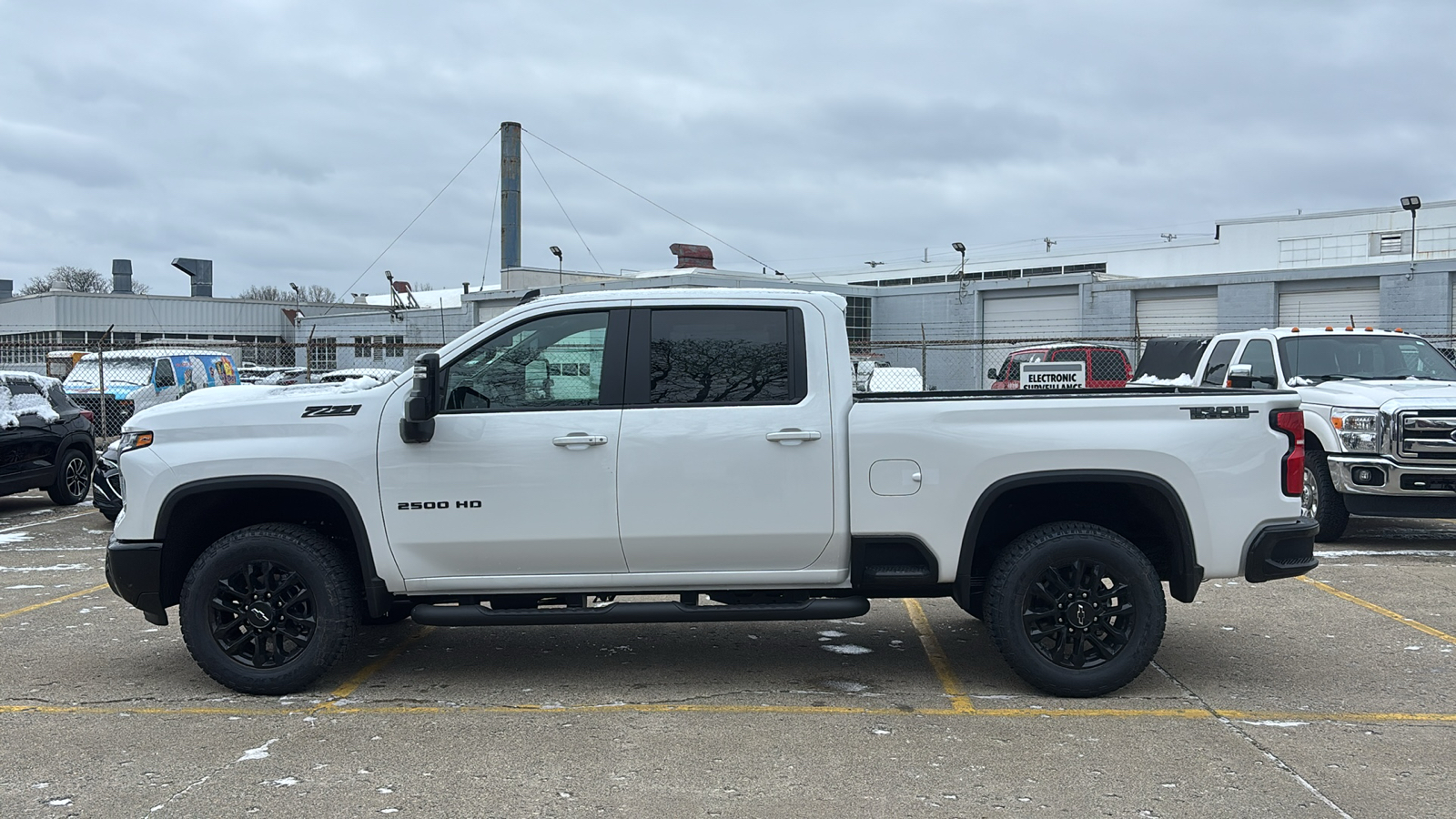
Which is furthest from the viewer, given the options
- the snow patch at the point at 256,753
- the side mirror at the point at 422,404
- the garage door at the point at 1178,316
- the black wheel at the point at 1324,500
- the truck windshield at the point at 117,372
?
the garage door at the point at 1178,316

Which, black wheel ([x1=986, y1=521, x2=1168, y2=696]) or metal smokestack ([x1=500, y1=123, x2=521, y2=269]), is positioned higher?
metal smokestack ([x1=500, y1=123, x2=521, y2=269])

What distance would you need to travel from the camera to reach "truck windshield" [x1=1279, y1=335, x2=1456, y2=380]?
10594 millimetres

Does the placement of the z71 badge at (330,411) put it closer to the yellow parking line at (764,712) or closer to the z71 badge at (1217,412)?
the yellow parking line at (764,712)

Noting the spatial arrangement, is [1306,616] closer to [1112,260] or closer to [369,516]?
[369,516]

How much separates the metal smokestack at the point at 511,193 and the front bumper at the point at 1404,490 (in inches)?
1699

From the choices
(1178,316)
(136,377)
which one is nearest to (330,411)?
(136,377)

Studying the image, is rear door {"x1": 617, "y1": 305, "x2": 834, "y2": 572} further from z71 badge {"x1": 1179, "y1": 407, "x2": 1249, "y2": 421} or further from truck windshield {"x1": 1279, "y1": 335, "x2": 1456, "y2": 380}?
truck windshield {"x1": 1279, "y1": 335, "x2": 1456, "y2": 380}

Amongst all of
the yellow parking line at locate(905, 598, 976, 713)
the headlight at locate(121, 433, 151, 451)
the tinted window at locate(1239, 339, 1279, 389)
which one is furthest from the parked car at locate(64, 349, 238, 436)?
the tinted window at locate(1239, 339, 1279, 389)

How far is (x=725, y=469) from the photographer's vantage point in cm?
540

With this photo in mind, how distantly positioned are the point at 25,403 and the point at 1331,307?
29.7 m

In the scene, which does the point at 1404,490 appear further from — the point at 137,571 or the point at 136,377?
the point at 136,377

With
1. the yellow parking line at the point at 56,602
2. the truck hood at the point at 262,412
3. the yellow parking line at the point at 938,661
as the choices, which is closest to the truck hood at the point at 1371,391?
the yellow parking line at the point at 938,661

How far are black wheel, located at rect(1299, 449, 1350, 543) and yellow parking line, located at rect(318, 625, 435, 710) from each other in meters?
7.68

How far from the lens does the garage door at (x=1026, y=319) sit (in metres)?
35.8
